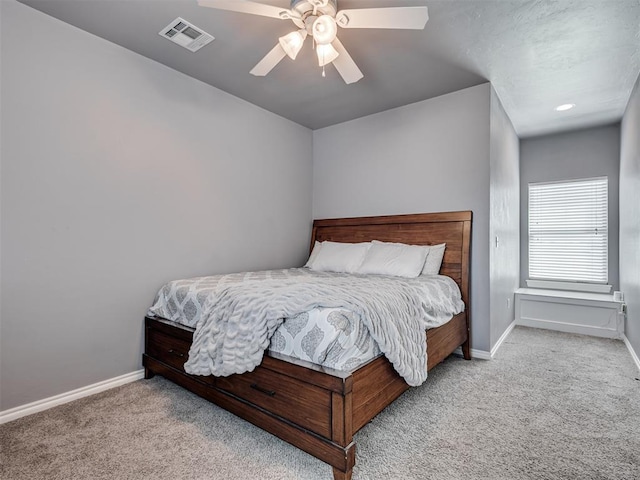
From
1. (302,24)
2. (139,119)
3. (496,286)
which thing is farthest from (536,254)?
(139,119)

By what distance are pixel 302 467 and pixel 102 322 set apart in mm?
1734

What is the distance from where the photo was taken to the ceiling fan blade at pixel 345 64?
80.2 inches

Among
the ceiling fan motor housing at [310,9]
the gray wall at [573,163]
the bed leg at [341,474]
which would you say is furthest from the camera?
the gray wall at [573,163]

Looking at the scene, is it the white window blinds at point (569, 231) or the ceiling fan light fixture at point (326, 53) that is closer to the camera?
the ceiling fan light fixture at point (326, 53)

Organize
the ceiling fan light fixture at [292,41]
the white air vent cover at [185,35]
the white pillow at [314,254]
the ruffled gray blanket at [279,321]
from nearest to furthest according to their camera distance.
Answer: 1. the ruffled gray blanket at [279,321]
2. the ceiling fan light fixture at [292,41]
3. the white air vent cover at [185,35]
4. the white pillow at [314,254]

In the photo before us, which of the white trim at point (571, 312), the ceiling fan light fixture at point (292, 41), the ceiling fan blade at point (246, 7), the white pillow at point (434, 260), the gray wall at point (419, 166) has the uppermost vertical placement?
the ceiling fan blade at point (246, 7)

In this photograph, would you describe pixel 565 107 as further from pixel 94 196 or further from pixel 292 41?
pixel 94 196

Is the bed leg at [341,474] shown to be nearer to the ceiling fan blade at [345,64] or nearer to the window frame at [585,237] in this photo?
the ceiling fan blade at [345,64]

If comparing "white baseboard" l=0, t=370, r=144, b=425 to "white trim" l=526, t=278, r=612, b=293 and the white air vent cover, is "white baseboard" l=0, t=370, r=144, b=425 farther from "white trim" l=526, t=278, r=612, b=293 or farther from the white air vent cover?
"white trim" l=526, t=278, r=612, b=293

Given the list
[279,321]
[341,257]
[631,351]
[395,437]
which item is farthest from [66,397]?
[631,351]

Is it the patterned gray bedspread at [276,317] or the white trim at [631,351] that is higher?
the patterned gray bedspread at [276,317]

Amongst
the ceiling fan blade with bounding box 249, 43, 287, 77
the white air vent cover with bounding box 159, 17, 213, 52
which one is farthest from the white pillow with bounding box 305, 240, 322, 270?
the white air vent cover with bounding box 159, 17, 213, 52

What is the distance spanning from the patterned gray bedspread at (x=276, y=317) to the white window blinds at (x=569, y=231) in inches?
119

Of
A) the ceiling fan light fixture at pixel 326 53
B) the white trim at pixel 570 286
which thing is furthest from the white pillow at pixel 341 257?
the white trim at pixel 570 286
